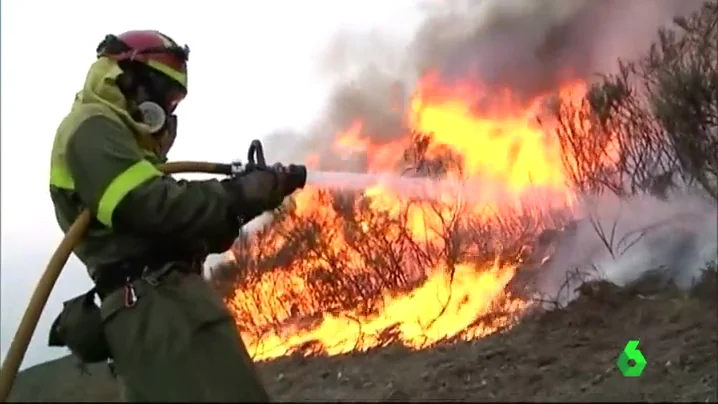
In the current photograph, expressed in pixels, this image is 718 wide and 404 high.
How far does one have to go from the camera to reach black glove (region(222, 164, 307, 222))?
3092 millimetres

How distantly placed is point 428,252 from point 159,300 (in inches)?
173

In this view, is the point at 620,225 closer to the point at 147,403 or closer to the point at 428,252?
the point at 428,252

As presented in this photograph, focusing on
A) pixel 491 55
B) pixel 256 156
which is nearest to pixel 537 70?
pixel 491 55

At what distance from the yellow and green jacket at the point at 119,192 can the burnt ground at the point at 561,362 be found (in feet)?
5.94

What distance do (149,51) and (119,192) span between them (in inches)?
27.5

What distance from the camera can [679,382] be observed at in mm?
4254

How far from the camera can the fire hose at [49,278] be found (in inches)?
131

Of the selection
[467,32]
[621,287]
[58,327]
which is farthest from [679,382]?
[467,32]

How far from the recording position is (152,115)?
3.21 meters

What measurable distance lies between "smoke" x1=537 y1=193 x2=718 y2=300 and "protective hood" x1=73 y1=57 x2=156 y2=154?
364 centimetres

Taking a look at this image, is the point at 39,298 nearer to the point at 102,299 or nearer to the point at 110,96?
the point at 102,299

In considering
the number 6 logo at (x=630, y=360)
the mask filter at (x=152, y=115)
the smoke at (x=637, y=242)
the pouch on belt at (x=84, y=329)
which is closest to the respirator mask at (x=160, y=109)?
the mask filter at (x=152, y=115)

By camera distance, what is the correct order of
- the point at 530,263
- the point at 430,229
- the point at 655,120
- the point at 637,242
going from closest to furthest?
the point at 655,120 < the point at 637,242 < the point at 530,263 < the point at 430,229

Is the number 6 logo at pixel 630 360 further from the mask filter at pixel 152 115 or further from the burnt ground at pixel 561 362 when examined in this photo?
the mask filter at pixel 152 115
